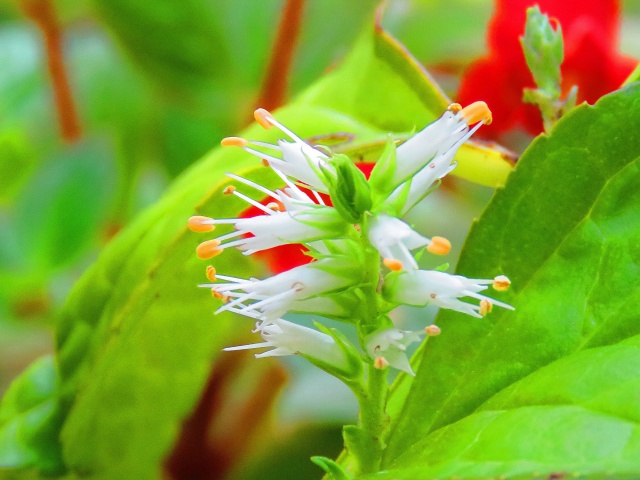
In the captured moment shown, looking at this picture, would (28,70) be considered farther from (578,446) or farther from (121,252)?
(578,446)

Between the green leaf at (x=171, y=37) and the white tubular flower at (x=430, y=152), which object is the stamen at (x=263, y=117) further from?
the green leaf at (x=171, y=37)

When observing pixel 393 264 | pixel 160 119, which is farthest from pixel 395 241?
pixel 160 119

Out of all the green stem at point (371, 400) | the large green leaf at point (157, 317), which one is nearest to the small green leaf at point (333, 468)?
the green stem at point (371, 400)

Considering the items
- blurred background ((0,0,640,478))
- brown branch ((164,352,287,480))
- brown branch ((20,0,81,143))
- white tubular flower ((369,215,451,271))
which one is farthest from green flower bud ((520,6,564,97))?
brown branch ((20,0,81,143))

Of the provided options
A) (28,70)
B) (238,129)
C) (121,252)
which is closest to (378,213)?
(121,252)

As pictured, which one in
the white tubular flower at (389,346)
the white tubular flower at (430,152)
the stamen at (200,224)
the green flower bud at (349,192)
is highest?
the white tubular flower at (430,152)

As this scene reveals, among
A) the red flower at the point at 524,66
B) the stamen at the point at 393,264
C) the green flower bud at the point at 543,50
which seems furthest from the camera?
the red flower at the point at 524,66

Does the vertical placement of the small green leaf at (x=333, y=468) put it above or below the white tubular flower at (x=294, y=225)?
below
